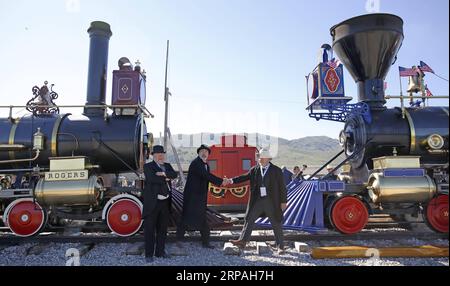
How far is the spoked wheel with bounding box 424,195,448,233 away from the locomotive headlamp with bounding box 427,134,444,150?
92 centimetres

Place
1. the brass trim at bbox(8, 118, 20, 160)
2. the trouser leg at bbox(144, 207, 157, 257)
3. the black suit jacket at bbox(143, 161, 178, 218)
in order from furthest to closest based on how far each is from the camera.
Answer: the brass trim at bbox(8, 118, 20, 160), the black suit jacket at bbox(143, 161, 178, 218), the trouser leg at bbox(144, 207, 157, 257)

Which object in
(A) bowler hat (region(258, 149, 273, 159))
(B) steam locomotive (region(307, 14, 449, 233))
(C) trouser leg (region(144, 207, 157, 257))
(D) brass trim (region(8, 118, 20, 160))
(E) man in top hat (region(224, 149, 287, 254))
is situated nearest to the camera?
(C) trouser leg (region(144, 207, 157, 257))

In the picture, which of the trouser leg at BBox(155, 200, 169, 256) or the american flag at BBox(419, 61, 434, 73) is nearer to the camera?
the trouser leg at BBox(155, 200, 169, 256)

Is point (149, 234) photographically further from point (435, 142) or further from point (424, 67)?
point (424, 67)

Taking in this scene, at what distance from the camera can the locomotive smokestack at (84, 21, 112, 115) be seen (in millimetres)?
7324

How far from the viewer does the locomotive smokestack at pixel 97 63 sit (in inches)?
288

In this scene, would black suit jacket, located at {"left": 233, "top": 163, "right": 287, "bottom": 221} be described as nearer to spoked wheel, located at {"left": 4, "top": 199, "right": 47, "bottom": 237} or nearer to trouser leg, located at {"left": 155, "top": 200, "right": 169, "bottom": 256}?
trouser leg, located at {"left": 155, "top": 200, "right": 169, "bottom": 256}

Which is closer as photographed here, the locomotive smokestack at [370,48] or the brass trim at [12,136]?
the brass trim at [12,136]

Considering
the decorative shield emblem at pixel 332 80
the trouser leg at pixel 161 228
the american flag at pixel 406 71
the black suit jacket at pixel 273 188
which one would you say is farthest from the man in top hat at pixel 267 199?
the american flag at pixel 406 71

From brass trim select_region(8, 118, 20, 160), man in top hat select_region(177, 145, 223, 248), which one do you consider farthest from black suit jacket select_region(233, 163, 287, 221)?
brass trim select_region(8, 118, 20, 160)

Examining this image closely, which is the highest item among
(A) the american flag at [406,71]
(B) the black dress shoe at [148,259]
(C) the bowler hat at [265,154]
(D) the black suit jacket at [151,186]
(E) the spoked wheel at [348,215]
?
(A) the american flag at [406,71]

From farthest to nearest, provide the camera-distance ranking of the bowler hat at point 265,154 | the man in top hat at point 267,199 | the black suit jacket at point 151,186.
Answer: the bowler hat at point 265,154 < the man in top hat at point 267,199 < the black suit jacket at point 151,186

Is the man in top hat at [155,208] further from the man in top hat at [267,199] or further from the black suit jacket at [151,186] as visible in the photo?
the man in top hat at [267,199]

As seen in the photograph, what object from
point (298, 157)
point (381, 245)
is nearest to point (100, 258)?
point (381, 245)
